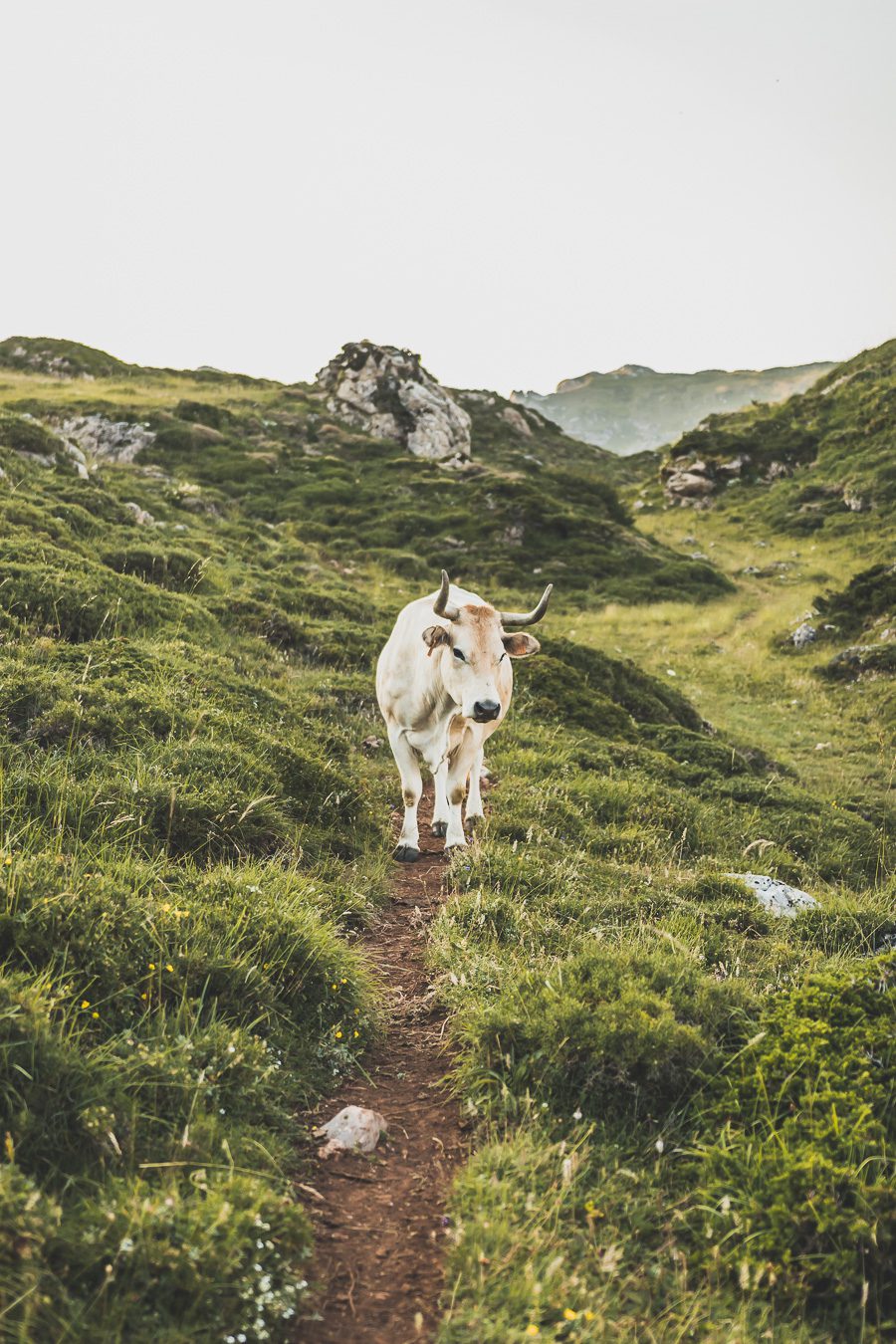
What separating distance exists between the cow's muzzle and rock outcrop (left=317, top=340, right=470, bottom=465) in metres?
45.8

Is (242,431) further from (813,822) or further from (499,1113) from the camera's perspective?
(499,1113)

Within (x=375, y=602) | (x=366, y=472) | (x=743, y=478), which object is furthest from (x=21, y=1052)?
(x=743, y=478)

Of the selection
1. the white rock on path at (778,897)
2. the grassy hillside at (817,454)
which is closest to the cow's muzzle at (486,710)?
the white rock on path at (778,897)

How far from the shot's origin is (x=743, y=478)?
46.4m

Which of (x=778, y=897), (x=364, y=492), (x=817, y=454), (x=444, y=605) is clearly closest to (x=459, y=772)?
(x=444, y=605)

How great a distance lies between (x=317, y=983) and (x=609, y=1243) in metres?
2.19

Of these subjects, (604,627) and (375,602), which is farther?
(604,627)

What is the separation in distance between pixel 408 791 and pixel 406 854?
756 millimetres

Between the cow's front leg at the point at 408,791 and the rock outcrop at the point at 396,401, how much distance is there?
44412 millimetres

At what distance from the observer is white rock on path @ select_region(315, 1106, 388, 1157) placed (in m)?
3.96

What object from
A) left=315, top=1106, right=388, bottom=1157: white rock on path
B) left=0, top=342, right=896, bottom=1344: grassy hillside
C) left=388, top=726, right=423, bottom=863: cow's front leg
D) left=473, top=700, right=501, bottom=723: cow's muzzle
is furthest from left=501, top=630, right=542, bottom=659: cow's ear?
left=315, top=1106, right=388, bottom=1157: white rock on path

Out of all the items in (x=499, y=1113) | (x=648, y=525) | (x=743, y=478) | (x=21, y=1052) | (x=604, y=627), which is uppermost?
(x=743, y=478)

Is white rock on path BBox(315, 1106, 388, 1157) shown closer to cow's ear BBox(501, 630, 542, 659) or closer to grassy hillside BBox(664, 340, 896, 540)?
cow's ear BBox(501, 630, 542, 659)

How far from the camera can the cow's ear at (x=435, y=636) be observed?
8141mm
